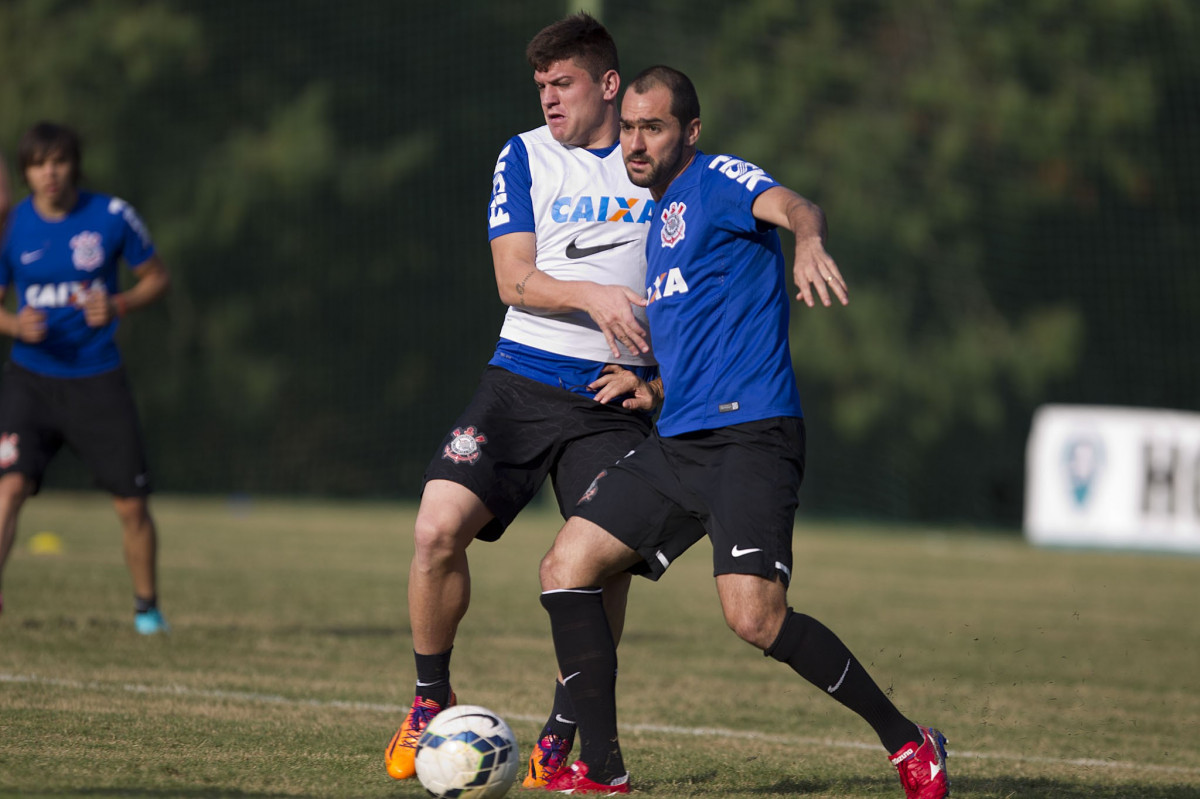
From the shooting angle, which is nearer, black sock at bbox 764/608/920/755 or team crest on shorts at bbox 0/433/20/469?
black sock at bbox 764/608/920/755

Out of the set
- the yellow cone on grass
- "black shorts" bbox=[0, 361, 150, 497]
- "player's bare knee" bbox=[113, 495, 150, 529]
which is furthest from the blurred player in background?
the yellow cone on grass

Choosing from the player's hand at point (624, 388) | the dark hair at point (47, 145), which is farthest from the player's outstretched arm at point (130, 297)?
the player's hand at point (624, 388)

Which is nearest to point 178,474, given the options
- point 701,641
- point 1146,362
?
point 1146,362

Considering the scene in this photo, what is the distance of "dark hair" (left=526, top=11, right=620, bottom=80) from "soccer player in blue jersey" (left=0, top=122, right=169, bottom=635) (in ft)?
12.2

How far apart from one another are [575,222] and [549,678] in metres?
3.09

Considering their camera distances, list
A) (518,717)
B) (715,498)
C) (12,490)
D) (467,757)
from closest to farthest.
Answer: (467,757)
(715,498)
(518,717)
(12,490)

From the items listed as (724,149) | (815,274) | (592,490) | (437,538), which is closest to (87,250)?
(437,538)

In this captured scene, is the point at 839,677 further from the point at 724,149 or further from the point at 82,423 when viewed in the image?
the point at 724,149

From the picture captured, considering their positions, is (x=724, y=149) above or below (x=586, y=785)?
above

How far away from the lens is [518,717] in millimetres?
6660

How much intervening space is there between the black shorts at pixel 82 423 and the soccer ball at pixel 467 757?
4235 millimetres

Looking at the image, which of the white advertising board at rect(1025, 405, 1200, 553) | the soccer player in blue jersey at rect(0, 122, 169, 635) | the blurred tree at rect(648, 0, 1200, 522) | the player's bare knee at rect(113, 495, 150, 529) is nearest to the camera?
the soccer player in blue jersey at rect(0, 122, 169, 635)

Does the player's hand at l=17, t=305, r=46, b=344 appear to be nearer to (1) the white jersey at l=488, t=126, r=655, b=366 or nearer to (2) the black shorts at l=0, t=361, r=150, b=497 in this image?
(2) the black shorts at l=0, t=361, r=150, b=497

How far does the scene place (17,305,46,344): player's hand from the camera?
8414 mm
